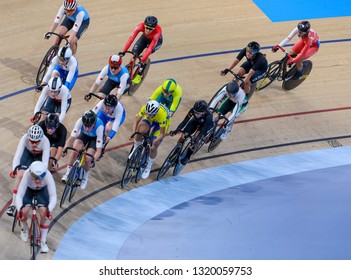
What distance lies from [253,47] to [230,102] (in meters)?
0.97

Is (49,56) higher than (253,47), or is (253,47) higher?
(253,47)

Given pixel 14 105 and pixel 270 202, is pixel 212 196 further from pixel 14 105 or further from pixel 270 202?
pixel 14 105

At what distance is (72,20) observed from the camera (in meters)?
12.9

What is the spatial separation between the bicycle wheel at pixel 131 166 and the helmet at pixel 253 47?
250 cm

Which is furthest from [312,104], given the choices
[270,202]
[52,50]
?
[52,50]

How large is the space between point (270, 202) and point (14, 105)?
387 cm

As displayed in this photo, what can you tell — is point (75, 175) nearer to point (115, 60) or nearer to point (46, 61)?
point (115, 60)

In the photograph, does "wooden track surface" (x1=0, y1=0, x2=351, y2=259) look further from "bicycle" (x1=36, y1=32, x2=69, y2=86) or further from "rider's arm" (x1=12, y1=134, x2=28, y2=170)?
"rider's arm" (x1=12, y1=134, x2=28, y2=170)

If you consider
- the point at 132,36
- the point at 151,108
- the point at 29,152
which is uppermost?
the point at 132,36

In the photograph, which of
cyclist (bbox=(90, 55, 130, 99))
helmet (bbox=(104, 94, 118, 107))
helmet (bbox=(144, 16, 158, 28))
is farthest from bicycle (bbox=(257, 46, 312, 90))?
helmet (bbox=(104, 94, 118, 107))

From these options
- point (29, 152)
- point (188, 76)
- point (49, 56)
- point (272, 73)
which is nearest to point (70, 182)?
point (29, 152)

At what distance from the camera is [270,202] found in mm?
11125

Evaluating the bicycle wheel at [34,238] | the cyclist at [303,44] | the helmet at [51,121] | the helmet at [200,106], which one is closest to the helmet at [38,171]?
the bicycle wheel at [34,238]

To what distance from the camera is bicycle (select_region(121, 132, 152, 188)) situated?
1087cm
